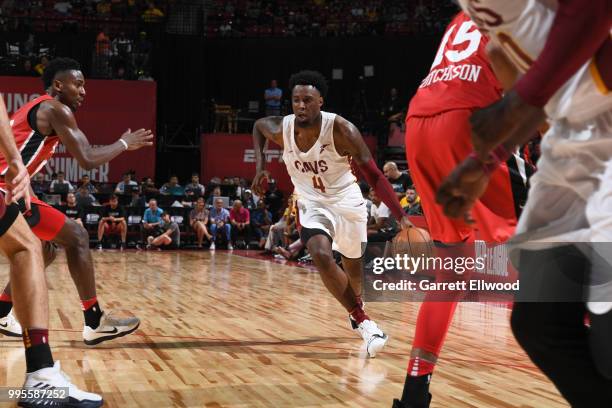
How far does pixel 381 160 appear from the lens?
1775cm

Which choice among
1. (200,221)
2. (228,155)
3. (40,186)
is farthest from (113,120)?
(200,221)

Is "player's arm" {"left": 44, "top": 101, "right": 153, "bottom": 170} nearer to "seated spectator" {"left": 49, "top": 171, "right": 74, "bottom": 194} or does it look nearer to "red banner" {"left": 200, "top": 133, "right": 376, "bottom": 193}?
"seated spectator" {"left": 49, "top": 171, "right": 74, "bottom": 194}

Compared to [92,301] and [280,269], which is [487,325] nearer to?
[92,301]

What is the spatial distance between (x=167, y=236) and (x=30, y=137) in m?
11.8

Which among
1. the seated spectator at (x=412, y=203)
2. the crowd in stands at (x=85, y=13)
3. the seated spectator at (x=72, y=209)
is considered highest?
the crowd in stands at (x=85, y=13)

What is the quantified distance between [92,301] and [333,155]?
1.89m

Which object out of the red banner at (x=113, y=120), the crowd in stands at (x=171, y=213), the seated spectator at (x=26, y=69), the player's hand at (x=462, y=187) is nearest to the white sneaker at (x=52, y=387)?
the player's hand at (x=462, y=187)

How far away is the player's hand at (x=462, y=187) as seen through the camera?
4.71 feet

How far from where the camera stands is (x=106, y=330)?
4551 millimetres

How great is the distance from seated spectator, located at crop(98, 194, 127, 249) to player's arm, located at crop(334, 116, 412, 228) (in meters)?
11.5

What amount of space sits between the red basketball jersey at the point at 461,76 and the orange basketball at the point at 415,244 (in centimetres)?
459

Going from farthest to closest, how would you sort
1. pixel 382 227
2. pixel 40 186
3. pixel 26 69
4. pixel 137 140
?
pixel 26 69, pixel 40 186, pixel 382 227, pixel 137 140

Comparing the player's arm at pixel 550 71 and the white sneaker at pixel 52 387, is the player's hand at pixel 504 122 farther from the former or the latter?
the white sneaker at pixel 52 387

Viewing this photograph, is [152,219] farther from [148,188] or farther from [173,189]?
[173,189]
